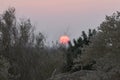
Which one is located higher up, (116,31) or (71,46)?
(71,46)

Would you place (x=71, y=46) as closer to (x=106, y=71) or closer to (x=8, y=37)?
(x=8, y=37)

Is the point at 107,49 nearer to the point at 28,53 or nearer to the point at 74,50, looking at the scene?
the point at 28,53

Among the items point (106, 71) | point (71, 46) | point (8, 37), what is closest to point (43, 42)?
point (8, 37)

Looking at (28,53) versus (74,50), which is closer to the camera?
(28,53)

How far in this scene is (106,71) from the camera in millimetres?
12352

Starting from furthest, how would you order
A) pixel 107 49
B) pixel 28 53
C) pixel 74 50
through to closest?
1. pixel 74 50
2. pixel 28 53
3. pixel 107 49

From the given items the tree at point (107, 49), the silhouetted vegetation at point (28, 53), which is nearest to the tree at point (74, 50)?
the silhouetted vegetation at point (28, 53)

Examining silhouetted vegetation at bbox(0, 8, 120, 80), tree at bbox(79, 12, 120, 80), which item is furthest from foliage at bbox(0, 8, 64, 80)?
tree at bbox(79, 12, 120, 80)

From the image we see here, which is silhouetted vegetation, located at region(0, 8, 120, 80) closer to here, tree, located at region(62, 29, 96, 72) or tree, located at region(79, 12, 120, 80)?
tree, located at region(62, 29, 96, 72)

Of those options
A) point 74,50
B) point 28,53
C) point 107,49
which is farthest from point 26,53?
point 107,49

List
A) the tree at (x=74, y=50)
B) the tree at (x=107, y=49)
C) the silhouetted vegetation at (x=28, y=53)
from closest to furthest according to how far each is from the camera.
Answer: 1. the tree at (x=107, y=49)
2. the silhouetted vegetation at (x=28, y=53)
3. the tree at (x=74, y=50)

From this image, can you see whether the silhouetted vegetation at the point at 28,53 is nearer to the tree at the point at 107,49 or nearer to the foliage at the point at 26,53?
the foliage at the point at 26,53

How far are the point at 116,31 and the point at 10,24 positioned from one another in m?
11.1

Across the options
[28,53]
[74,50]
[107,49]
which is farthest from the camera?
[74,50]
